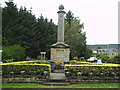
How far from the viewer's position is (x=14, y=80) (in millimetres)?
12547

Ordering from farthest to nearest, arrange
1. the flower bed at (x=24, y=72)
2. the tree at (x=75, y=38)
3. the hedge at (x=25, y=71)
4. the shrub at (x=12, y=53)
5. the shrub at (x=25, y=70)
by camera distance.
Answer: the tree at (x=75, y=38) → the shrub at (x=12, y=53) → the shrub at (x=25, y=70) → the hedge at (x=25, y=71) → the flower bed at (x=24, y=72)

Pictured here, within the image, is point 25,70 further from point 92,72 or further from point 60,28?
point 60,28

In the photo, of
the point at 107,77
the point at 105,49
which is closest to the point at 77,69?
the point at 107,77

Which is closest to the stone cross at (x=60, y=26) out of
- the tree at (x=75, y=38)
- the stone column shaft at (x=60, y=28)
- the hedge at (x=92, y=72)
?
the stone column shaft at (x=60, y=28)

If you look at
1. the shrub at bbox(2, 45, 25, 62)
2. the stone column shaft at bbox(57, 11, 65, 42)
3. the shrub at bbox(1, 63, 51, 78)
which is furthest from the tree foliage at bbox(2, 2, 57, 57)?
the shrub at bbox(1, 63, 51, 78)

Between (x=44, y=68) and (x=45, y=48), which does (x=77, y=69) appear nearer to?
(x=44, y=68)

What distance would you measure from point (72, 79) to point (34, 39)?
82.2ft

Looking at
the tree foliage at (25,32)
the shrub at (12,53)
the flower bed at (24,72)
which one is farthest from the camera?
the tree foliage at (25,32)

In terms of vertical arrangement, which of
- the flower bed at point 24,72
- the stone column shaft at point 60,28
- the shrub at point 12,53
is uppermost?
the stone column shaft at point 60,28

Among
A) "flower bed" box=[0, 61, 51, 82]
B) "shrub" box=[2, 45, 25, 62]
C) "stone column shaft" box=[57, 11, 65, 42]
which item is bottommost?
"flower bed" box=[0, 61, 51, 82]

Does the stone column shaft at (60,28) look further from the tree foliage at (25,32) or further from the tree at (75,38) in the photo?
the tree at (75,38)

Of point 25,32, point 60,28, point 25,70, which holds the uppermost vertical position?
point 25,32

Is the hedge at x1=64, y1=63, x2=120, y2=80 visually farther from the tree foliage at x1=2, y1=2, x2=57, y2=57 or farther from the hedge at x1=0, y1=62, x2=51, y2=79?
the tree foliage at x1=2, y1=2, x2=57, y2=57

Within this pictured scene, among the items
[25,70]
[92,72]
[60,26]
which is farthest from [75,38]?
[25,70]
